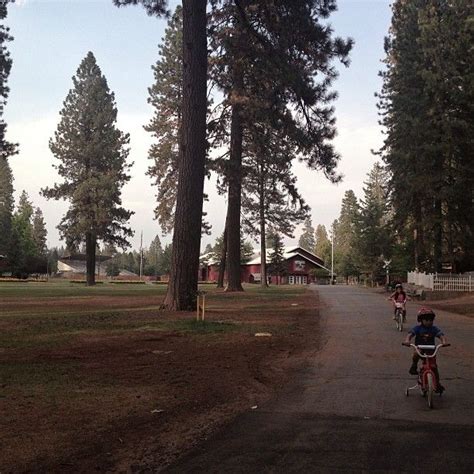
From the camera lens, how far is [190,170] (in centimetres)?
1786

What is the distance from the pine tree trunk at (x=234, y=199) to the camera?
3114 cm

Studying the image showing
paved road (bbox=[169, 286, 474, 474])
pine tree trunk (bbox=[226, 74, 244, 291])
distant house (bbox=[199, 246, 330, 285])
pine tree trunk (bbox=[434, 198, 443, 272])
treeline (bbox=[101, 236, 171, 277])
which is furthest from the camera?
treeline (bbox=[101, 236, 171, 277])

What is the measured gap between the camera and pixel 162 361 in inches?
391

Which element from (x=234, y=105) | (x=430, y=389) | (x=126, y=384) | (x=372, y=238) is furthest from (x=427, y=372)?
(x=372, y=238)

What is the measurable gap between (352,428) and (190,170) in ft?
42.5

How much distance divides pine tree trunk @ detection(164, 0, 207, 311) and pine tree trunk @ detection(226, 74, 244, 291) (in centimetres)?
1243

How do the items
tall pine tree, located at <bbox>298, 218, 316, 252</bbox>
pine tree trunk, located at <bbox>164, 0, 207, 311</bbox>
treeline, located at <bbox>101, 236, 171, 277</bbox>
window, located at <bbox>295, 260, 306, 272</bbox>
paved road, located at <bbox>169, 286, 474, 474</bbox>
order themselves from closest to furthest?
paved road, located at <bbox>169, 286, 474, 474</bbox> < pine tree trunk, located at <bbox>164, 0, 207, 311</bbox> < window, located at <bbox>295, 260, 306, 272</bbox> < treeline, located at <bbox>101, 236, 171, 277</bbox> < tall pine tree, located at <bbox>298, 218, 316, 252</bbox>

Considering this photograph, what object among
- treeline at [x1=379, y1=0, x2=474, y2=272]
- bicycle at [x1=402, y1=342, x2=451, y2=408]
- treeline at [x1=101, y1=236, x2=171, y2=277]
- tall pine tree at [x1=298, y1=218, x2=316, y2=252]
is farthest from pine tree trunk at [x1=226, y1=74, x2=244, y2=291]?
tall pine tree at [x1=298, y1=218, x2=316, y2=252]

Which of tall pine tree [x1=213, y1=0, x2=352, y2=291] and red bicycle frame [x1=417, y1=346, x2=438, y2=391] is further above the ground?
tall pine tree [x1=213, y1=0, x2=352, y2=291]

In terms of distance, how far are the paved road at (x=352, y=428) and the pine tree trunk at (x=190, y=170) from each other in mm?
8030

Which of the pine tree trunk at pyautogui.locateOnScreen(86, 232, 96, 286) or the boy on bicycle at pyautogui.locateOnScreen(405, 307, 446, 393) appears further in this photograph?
the pine tree trunk at pyautogui.locateOnScreen(86, 232, 96, 286)

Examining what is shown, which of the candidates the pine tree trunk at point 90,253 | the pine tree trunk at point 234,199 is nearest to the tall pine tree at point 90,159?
the pine tree trunk at point 90,253

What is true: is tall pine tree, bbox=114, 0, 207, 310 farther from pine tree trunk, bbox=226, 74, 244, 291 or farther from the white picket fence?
the white picket fence

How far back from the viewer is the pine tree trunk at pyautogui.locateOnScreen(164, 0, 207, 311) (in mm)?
17562
